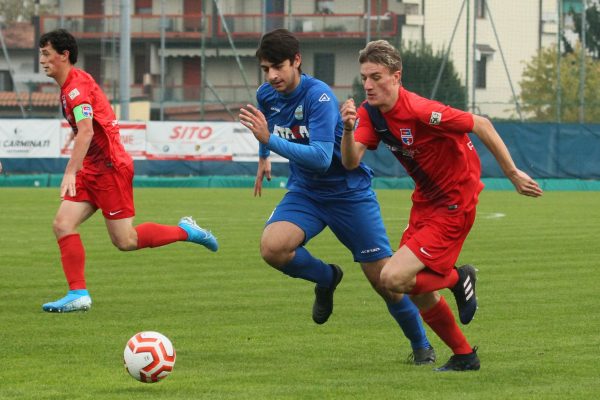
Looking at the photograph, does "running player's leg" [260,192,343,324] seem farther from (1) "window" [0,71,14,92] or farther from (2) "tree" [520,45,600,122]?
(1) "window" [0,71,14,92]

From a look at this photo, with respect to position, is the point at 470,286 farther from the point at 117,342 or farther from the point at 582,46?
the point at 582,46

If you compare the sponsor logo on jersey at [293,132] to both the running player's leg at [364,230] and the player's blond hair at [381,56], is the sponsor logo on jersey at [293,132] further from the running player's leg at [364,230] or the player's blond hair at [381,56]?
the player's blond hair at [381,56]

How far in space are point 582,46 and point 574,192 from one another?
195 inches

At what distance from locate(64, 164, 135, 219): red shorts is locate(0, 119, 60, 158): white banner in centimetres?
2356

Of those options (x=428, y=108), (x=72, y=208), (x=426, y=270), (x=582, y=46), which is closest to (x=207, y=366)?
(x=426, y=270)

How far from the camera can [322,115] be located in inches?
322

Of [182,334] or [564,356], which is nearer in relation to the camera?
[564,356]

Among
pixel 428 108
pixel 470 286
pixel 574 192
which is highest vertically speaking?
pixel 428 108

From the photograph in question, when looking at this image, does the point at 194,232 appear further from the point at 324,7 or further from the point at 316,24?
the point at 324,7

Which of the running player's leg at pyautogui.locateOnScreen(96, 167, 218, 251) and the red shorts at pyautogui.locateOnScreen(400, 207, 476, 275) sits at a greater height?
the red shorts at pyautogui.locateOnScreen(400, 207, 476, 275)

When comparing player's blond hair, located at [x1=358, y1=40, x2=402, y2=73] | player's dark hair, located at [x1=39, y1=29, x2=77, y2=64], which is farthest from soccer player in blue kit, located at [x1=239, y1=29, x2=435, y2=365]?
player's dark hair, located at [x1=39, y1=29, x2=77, y2=64]

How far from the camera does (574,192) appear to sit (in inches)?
1298

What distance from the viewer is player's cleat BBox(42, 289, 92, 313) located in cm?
1014

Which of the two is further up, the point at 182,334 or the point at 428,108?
the point at 428,108
